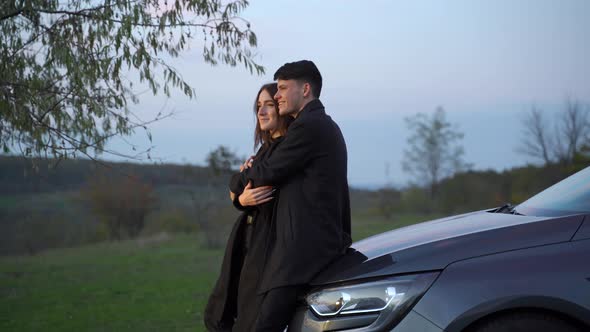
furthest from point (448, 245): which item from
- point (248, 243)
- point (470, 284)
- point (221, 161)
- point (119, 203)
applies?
point (119, 203)

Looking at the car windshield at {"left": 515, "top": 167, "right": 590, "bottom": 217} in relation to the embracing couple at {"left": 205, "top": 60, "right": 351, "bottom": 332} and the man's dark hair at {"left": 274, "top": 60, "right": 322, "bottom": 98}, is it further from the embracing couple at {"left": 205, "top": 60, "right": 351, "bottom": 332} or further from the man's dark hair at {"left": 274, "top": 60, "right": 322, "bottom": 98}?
the man's dark hair at {"left": 274, "top": 60, "right": 322, "bottom": 98}

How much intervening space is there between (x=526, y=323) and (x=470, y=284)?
283 millimetres

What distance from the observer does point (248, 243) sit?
3.75m

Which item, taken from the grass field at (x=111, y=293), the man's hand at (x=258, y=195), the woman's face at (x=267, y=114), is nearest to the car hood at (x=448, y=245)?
the man's hand at (x=258, y=195)

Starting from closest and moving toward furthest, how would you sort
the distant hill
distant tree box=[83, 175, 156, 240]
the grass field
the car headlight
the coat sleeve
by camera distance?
the car headlight
the coat sleeve
the distant hill
the grass field
distant tree box=[83, 175, 156, 240]

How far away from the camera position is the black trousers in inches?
125

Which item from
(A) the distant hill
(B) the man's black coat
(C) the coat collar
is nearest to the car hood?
(B) the man's black coat

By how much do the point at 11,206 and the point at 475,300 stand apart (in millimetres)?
40916

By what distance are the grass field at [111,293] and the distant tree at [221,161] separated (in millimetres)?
4034

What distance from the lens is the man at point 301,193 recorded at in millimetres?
3229

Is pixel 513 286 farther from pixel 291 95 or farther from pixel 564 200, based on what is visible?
pixel 291 95

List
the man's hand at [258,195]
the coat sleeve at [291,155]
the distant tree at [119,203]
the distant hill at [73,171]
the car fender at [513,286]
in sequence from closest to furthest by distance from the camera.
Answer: the car fender at [513,286] < the coat sleeve at [291,155] < the man's hand at [258,195] < the distant hill at [73,171] < the distant tree at [119,203]

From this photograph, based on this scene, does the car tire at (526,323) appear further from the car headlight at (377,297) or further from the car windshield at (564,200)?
the car windshield at (564,200)

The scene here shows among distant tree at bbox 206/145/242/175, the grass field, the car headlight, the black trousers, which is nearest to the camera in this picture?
the car headlight
